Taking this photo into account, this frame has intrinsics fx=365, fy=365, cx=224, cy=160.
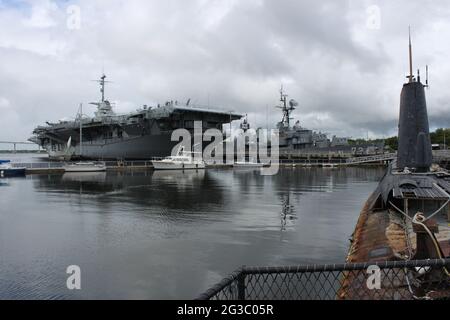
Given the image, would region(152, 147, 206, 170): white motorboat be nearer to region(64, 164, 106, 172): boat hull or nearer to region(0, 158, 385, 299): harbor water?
region(64, 164, 106, 172): boat hull

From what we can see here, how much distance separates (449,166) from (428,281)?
57.6 metres

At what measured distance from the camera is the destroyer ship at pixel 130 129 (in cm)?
6657

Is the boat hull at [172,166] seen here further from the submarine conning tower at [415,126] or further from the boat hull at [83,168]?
the submarine conning tower at [415,126]

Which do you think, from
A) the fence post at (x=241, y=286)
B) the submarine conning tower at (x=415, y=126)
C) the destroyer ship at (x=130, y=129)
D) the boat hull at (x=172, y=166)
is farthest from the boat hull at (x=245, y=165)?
the fence post at (x=241, y=286)

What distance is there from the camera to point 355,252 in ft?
34.7

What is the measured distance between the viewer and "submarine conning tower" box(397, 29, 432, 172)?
1566 cm

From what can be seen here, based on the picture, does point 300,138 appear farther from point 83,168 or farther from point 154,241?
point 154,241

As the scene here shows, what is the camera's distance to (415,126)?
16000 millimetres

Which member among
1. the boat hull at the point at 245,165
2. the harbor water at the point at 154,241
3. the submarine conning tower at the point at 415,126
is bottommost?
the harbor water at the point at 154,241

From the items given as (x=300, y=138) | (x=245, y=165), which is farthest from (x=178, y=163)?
(x=300, y=138)

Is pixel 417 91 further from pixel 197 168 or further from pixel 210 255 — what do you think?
pixel 197 168

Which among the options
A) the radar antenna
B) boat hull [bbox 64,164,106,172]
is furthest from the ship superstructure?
boat hull [bbox 64,164,106,172]

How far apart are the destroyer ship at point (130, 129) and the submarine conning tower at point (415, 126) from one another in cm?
4856

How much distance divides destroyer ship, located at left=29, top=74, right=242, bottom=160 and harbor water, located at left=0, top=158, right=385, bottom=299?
134ft
